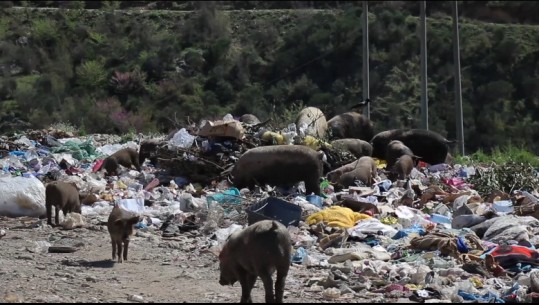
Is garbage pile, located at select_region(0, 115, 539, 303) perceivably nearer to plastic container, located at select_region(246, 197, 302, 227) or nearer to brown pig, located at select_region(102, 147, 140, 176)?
plastic container, located at select_region(246, 197, 302, 227)

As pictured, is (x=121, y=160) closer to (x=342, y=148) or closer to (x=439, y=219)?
(x=342, y=148)

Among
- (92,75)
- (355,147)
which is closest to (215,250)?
(355,147)

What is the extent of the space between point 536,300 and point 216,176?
7.84 m

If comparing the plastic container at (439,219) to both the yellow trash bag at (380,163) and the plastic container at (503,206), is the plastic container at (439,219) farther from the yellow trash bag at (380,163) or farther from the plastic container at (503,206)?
the yellow trash bag at (380,163)

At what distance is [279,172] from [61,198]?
392 cm

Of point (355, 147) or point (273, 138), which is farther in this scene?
point (355, 147)

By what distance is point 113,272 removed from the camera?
10.1m

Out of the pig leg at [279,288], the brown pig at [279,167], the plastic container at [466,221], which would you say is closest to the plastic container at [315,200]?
the brown pig at [279,167]

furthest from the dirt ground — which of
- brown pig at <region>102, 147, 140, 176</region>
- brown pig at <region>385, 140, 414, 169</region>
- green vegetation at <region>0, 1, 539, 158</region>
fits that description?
green vegetation at <region>0, 1, 539, 158</region>

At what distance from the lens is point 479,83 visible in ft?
120

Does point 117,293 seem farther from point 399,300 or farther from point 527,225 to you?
point 527,225

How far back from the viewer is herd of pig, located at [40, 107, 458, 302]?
801cm

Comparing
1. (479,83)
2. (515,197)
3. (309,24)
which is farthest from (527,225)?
(309,24)

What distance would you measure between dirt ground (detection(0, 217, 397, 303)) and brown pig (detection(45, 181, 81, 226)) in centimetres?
27
